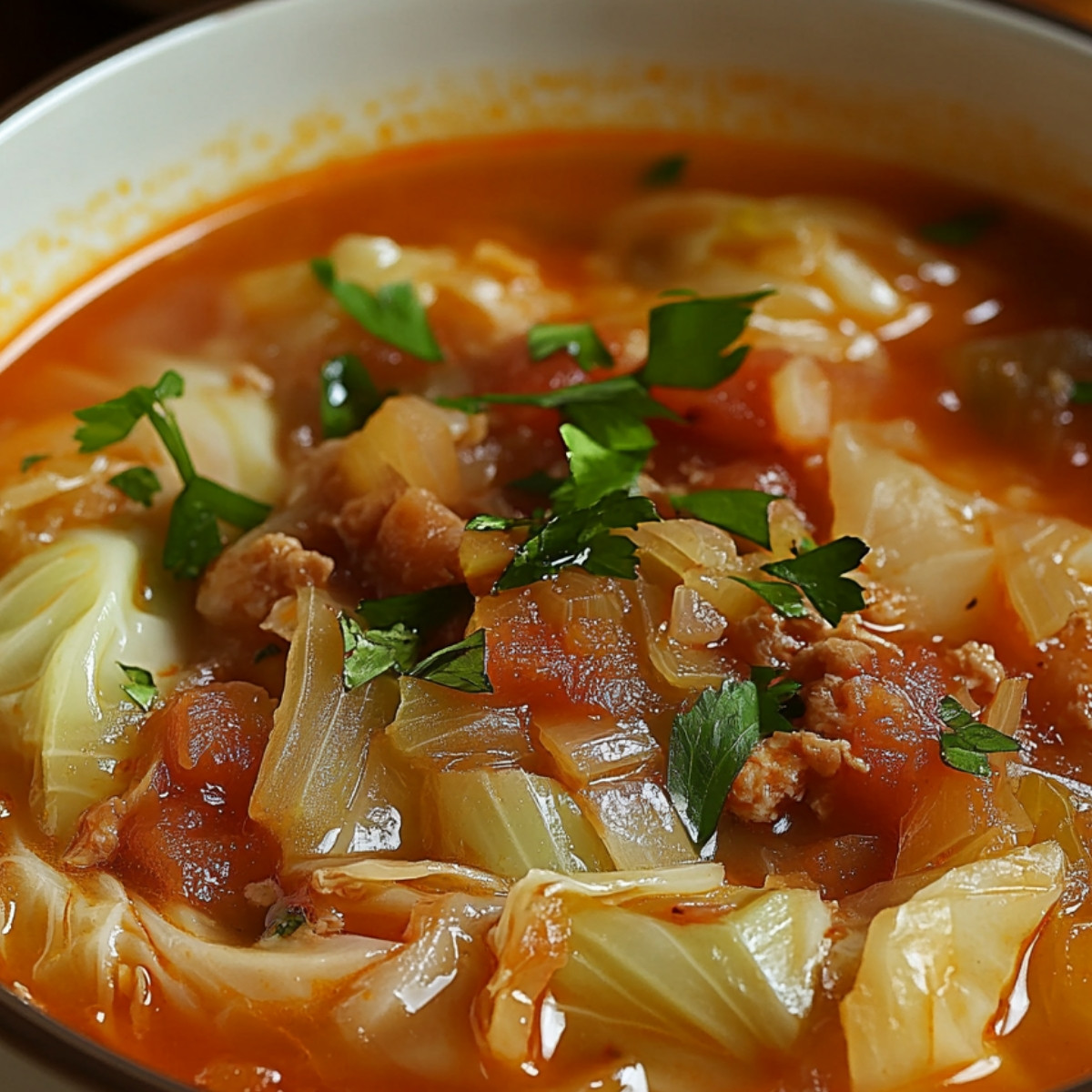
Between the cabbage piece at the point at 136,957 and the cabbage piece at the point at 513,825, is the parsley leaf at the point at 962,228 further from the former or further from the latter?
the cabbage piece at the point at 136,957

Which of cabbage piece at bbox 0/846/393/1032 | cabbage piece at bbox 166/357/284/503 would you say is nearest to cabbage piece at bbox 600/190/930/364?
cabbage piece at bbox 166/357/284/503

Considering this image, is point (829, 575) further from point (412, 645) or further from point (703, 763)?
point (412, 645)

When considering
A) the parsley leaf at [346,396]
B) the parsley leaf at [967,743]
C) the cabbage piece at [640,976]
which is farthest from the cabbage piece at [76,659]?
the parsley leaf at [967,743]

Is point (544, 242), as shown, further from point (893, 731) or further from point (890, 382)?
point (893, 731)

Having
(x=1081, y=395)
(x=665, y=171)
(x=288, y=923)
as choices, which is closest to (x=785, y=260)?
(x=665, y=171)

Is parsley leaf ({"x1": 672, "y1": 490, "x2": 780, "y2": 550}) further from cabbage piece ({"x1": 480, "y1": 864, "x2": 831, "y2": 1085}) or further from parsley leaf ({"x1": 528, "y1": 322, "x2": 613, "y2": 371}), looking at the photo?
cabbage piece ({"x1": 480, "y1": 864, "x2": 831, "y2": 1085})

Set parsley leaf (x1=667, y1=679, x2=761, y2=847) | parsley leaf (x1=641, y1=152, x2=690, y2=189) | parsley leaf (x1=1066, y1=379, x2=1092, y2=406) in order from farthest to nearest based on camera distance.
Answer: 1. parsley leaf (x1=641, y1=152, x2=690, y2=189)
2. parsley leaf (x1=1066, y1=379, x2=1092, y2=406)
3. parsley leaf (x1=667, y1=679, x2=761, y2=847)
